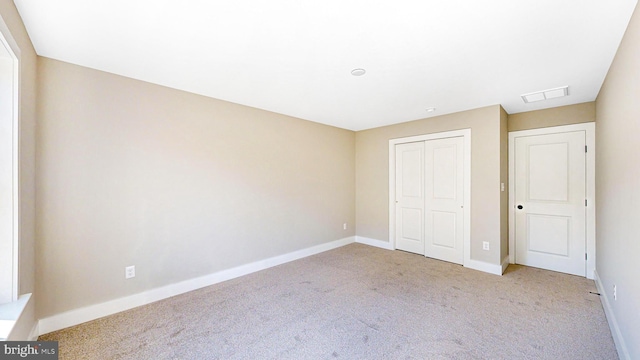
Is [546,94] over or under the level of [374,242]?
over

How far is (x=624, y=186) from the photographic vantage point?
1823 millimetres

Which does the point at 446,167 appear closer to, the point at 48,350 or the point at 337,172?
the point at 337,172

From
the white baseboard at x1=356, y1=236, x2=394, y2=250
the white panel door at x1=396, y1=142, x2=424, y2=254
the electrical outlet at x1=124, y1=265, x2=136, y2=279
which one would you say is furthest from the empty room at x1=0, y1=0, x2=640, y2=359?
the white baseboard at x1=356, y1=236, x2=394, y2=250

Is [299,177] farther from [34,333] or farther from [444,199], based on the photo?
[34,333]

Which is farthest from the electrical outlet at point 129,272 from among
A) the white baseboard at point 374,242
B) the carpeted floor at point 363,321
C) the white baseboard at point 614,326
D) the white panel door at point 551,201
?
the white panel door at point 551,201

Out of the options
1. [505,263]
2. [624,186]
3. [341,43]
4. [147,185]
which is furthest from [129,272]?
[505,263]

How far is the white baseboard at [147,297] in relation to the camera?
7.29 feet

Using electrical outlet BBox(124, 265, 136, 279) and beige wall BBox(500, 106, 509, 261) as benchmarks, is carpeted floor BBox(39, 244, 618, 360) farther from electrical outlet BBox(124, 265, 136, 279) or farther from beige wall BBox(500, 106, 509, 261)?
beige wall BBox(500, 106, 509, 261)

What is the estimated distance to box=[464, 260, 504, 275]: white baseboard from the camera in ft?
11.4

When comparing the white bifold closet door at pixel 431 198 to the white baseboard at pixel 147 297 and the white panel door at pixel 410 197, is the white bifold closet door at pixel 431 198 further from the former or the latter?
the white baseboard at pixel 147 297

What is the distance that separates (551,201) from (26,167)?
5.73 m

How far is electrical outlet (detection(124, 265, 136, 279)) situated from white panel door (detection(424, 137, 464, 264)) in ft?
13.3

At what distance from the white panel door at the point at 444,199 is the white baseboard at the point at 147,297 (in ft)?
7.54

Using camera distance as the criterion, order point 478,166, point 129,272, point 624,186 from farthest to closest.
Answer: point 478,166
point 129,272
point 624,186
